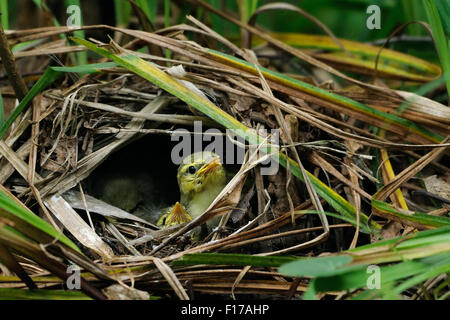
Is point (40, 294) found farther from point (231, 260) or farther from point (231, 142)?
point (231, 142)

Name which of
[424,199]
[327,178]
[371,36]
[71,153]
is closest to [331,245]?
[327,178]

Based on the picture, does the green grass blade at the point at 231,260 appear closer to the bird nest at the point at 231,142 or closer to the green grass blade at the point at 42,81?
the bird nest at the point at 231,142

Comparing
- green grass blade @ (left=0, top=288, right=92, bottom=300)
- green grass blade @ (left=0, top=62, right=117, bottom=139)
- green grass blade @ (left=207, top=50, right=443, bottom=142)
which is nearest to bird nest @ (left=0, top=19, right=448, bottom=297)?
green grass blade @ (left=207, top=50, right=443, bottom=142)

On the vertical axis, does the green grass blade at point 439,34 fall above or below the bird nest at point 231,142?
above

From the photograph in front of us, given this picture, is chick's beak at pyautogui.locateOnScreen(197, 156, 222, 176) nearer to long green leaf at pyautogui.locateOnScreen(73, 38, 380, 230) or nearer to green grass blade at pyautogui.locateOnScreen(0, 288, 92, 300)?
long green leaf at pyautogui.locateOnScreen(73, 38, 380, 230)

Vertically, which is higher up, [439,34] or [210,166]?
[439,34]

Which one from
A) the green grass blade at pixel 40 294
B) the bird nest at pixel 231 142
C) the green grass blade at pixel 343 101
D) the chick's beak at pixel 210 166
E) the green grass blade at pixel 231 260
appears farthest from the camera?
the chick's beak at pixel 210 166

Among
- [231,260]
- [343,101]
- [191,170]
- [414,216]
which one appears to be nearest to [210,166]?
[191,170]

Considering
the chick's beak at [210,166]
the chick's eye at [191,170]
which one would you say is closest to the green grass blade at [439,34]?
the chick's beak at [210,166]
